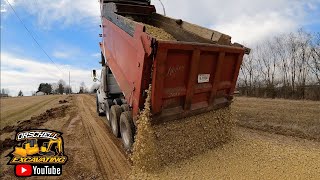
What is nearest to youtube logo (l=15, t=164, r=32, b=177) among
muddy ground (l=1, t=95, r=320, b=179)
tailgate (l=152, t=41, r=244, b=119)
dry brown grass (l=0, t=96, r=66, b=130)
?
muddy ground (l=1, t=95, r=320, b=179)

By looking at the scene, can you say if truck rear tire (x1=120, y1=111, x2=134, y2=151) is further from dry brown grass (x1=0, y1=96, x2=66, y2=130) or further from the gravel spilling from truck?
dry brown grass (x1=0, y1=96, x2=66, y2=130)

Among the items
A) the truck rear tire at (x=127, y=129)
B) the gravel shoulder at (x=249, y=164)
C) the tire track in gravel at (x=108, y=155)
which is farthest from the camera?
the truck rear tire at (x=127, y=129)

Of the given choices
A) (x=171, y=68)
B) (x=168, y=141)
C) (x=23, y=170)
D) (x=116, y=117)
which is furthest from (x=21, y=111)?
(x=171, y=68)

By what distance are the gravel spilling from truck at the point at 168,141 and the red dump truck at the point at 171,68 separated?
0.51 ft

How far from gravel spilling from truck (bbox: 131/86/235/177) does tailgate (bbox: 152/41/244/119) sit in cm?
17

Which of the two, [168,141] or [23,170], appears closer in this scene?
[168,141]

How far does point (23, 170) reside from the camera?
5805 millimetres

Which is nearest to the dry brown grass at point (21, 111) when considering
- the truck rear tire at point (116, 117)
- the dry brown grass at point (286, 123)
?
the truck rear tire at point (116, 117)

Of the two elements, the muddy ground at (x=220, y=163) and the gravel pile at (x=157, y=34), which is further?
the gravel pile at (x=157, y=34)

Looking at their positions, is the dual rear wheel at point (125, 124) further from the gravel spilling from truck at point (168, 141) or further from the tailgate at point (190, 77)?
the tailgate at point (190, 77)

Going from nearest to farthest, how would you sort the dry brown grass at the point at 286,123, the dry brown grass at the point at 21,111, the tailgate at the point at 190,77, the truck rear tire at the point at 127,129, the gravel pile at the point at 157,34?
the tailgate at the point at 190,77 → the gravel pile at the point at 157,34 → the truck rear tire at the point at 127,129 → the dry brown grass at the point at 286,123 → the dry brown grass at the point at 21,111

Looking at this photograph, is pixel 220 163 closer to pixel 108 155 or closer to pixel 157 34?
pixel 108 155

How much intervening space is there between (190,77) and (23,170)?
341 cm

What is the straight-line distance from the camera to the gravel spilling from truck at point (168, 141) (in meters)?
5.41
